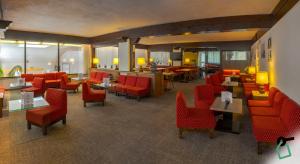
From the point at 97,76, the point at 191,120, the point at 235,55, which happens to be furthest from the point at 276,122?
the point at 235,55

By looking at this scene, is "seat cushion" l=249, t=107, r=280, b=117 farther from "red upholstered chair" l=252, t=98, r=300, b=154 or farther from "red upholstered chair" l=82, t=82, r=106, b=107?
"red upholstered chair" l=82, t=82, r=106, b=107

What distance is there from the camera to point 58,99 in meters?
4.64

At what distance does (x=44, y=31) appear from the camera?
32.3 ft

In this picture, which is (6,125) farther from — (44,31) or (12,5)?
(44,31)

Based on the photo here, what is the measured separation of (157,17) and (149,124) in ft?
12.0

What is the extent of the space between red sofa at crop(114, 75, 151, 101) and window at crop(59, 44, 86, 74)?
15.7 feet

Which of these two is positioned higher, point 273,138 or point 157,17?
point 157,17

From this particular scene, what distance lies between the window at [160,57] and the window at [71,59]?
7.91 metres

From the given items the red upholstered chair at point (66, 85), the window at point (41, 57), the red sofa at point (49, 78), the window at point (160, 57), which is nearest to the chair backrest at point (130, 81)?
the red upholstered chair at point (66, 85)

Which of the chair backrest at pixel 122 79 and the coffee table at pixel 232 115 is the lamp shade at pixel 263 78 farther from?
the chair backrest at pixel 122 79

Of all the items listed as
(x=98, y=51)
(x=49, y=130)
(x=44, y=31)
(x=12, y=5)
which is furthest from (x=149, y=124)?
(x=98, y=51)

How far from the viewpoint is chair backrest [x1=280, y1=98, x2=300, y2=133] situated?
2.91 meters

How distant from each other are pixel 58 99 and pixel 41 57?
24.4ft

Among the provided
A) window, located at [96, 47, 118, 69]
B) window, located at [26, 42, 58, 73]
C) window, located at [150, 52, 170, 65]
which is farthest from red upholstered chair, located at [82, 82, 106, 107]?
window, located at [150, 52, 170, 65]
